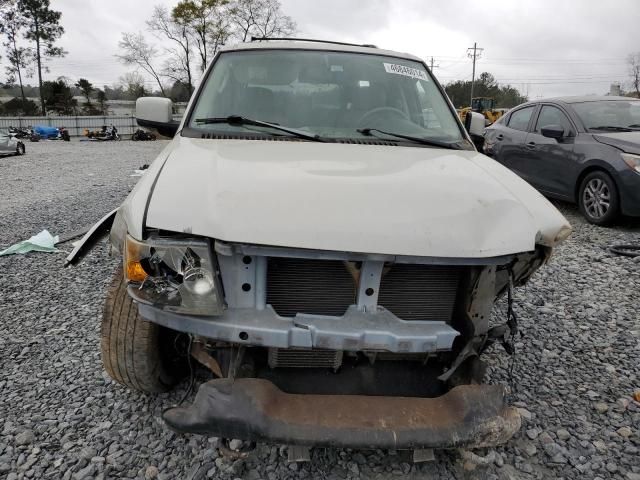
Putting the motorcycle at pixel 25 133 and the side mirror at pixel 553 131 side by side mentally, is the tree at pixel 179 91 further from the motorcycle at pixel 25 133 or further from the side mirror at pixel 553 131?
the side mirror at pixel 553 131

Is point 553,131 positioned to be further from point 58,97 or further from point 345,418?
point 58,97

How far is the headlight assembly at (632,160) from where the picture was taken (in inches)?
224

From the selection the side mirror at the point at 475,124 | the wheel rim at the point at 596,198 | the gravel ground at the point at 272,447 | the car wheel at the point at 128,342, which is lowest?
the gravel ground at the point at 272,447

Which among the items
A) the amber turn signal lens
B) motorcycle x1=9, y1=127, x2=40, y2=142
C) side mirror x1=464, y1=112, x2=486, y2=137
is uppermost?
side mirror x1=464, y1=112, x2=486, y2=137

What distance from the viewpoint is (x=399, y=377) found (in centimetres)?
214

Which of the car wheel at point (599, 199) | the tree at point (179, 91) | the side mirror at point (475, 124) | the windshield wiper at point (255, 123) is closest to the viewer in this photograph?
the windshield wiper at point (255, 123)

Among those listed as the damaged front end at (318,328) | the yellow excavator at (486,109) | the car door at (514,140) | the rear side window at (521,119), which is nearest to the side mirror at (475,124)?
the damaged front end at (318,328)

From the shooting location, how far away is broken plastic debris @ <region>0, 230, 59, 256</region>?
500 centimetres

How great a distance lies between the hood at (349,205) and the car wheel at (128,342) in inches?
25.9

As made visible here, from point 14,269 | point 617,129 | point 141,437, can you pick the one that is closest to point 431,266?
point 141,437

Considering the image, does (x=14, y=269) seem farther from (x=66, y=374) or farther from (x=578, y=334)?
(x=578, y=334)

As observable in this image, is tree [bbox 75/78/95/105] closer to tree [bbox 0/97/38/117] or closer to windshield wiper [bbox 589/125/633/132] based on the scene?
tree [bbox 0/97/38/117]

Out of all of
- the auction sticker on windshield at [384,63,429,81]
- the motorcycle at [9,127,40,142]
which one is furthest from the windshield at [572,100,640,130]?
the motorcycle at [9,127,40,142]

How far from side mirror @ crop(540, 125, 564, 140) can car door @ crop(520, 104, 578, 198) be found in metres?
0.18
